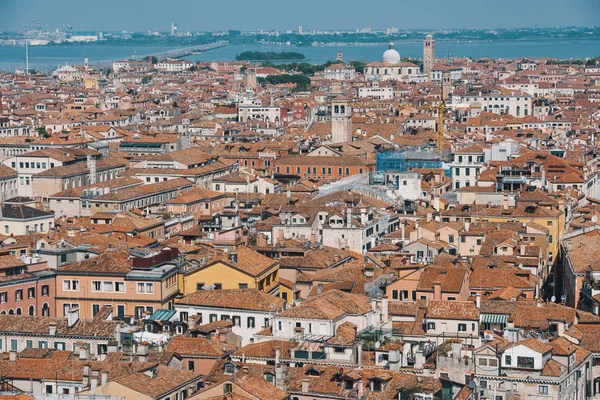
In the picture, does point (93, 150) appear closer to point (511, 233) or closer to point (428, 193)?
point (428, 193)

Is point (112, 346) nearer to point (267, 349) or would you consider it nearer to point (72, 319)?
point (72, 319)

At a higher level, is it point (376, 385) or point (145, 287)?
point (376, 385)

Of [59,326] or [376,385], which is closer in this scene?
[376,385]

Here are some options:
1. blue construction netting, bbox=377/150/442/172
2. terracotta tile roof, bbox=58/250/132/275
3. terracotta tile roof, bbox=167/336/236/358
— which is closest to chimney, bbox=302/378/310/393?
terracotta tile roof, bbox=167/336/236/358

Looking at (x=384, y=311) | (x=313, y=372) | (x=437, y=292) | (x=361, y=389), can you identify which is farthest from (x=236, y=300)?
(x=361, y=389)

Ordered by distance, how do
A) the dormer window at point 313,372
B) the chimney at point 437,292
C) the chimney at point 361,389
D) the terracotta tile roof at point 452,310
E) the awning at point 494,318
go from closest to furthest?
the chimney at point 361,389 < the dormer window at point 313,372 < the terracotta tile roof at point 452,310 < the awning at point 494,318 < the chimney at point 437,292

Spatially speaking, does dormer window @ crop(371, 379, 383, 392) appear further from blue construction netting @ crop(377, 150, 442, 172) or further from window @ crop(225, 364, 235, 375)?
blue construction netting @ crop(377, 150, 442, 172)

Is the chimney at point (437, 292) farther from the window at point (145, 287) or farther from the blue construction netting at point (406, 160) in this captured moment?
the blue construction netting at point (406, 160)

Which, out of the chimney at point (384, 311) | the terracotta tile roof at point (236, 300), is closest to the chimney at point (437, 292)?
the chimney at point (384, 311)

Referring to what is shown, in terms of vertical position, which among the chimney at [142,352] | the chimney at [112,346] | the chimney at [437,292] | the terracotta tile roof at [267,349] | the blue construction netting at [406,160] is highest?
the chimney at [142,352]
